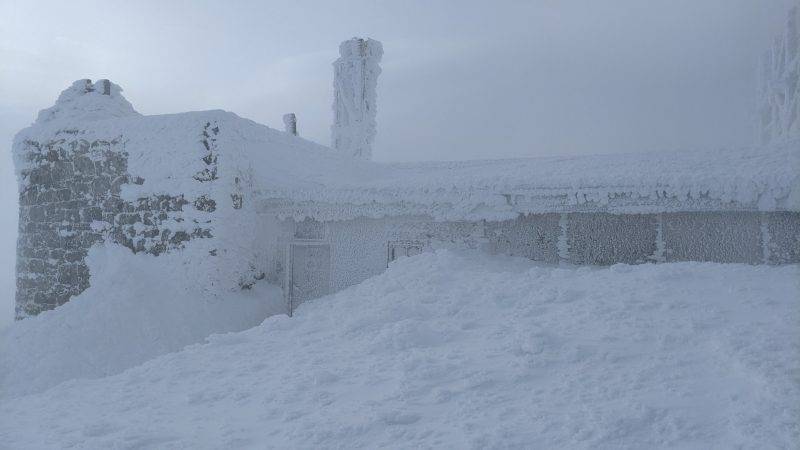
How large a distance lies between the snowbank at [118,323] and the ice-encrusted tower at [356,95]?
26.2 feet

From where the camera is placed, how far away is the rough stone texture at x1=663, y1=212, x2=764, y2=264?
6758 millimetres

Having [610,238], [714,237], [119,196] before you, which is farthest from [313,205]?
[714,237]

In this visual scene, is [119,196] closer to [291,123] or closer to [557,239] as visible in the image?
[291,123]

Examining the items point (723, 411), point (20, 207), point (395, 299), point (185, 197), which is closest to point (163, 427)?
point (395, 299)

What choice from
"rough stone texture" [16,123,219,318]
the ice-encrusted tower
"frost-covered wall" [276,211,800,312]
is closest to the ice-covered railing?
"frost-covered wall" [276,211,800,312]

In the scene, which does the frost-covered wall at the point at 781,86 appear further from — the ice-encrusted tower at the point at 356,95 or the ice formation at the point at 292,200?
the ice formation at the point at 292,200

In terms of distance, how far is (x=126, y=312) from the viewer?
765cm

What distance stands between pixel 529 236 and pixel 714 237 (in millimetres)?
2163

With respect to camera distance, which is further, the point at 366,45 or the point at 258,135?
the point at 366,45

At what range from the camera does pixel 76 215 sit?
8.88 meters

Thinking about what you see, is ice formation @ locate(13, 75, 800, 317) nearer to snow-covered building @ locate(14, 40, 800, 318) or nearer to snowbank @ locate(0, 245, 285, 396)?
snow-covered building @ locate(14, 40, 800, 318)

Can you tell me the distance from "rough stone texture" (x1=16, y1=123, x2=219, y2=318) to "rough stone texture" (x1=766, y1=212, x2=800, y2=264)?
6965 mm

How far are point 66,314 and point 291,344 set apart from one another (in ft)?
13.7

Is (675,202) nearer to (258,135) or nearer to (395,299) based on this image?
(395,299)
